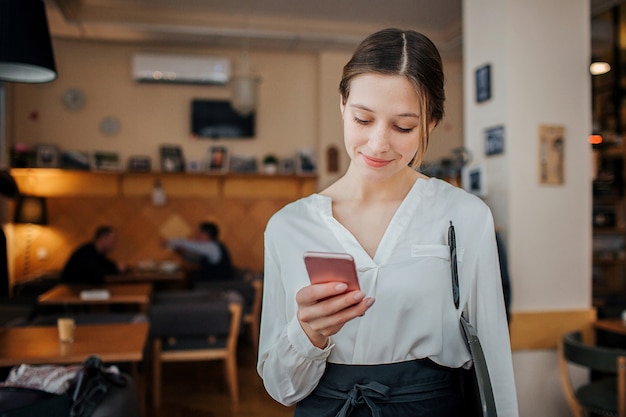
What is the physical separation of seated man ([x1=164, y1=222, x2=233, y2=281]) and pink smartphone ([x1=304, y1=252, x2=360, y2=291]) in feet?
21.1

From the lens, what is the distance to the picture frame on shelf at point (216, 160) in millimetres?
8211

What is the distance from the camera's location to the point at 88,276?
659 centimetres

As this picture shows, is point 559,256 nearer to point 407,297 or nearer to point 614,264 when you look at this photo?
point 407,297

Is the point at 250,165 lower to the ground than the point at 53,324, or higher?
higher

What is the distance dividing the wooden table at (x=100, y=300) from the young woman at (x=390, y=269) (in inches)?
175

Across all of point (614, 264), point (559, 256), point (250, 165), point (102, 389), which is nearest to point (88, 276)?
point (250, 165)

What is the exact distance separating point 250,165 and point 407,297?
7.39 meters

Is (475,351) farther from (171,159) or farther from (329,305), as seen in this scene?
(171,159)

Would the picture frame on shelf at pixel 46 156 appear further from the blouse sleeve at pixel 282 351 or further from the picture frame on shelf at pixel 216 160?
the blouse sleeve at pixel 282 351

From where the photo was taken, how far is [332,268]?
94 centimetres

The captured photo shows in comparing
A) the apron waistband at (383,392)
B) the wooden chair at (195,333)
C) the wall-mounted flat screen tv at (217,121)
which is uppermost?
the wall-mounted flat screen tv at (217,121)

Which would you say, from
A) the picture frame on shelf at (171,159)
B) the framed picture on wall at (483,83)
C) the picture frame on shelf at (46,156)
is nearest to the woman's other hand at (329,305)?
the framed picture on wall at (483,83)

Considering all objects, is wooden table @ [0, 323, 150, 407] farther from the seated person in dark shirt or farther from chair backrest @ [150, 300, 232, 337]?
the seated person in dark shirt

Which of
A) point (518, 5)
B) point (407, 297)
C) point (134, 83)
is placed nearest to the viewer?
point (407, 297)
